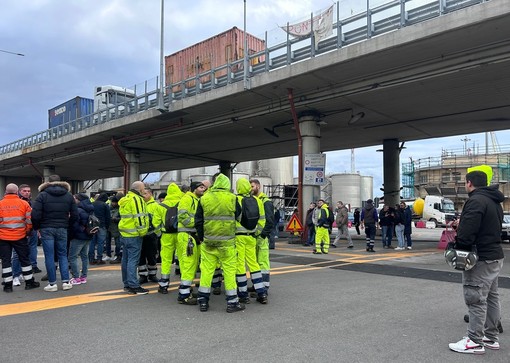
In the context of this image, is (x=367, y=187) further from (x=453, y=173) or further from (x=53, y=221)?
(x=53, y=221)

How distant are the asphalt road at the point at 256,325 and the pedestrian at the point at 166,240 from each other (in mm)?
249

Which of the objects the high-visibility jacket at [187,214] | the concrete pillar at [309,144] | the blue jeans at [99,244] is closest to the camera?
the high-visibility jacket at [187,214]

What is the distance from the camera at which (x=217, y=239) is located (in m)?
5.58

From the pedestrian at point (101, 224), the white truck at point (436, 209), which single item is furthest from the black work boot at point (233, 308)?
the white truck at point (436, 209)

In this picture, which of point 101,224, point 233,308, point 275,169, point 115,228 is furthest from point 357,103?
point 275,169

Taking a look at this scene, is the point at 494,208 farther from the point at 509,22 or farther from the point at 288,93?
the point at 288,93

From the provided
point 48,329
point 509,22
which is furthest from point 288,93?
point 48,329

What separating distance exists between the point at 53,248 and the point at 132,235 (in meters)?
1.40

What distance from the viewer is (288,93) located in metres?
16.1

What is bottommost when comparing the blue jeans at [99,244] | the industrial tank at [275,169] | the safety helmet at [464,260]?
the blue jeans at [99,244]

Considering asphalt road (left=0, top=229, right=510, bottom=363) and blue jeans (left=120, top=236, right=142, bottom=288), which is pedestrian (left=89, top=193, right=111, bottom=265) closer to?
A: asphalt road (left=0, top=229, right=510, bottom=363)

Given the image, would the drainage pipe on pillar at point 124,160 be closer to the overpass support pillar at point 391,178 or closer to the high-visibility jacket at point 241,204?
the overpass support pillar at point 391,178

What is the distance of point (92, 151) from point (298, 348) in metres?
27.0

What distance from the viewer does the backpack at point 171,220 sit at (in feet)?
21.5
